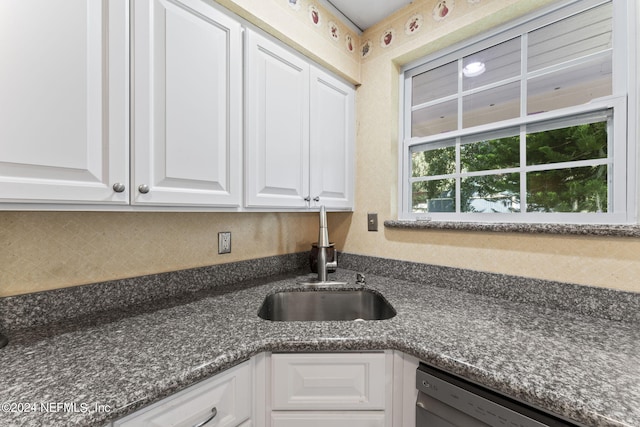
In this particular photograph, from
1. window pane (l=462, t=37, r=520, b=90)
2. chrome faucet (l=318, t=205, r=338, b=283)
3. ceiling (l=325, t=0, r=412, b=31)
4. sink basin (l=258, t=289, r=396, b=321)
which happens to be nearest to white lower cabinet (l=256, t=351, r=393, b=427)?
sink basin (l=258, t=289, r=396, b=321)

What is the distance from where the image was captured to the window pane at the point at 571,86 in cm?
117

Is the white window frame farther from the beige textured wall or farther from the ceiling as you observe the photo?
the ceiling

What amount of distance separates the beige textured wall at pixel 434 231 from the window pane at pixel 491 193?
0.16m

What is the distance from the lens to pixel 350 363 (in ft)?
2.96

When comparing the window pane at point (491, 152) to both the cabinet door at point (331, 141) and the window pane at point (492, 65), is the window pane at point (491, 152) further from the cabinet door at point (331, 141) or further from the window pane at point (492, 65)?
the cabinet door at point (331, 141)

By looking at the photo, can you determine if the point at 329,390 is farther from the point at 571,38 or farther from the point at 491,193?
the point at 571,38

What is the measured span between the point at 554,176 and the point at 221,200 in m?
1.40

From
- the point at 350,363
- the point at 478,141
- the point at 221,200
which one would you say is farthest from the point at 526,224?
the point at 221,200

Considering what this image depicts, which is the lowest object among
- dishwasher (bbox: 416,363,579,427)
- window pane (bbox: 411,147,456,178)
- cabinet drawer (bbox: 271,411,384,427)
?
cabinet drawer (bbox: 271,411,384,427)

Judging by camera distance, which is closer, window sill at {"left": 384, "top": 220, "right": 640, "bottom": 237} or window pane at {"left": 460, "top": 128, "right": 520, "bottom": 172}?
window sill at {"left": 384, "top": 220, "right": 640, "bottom": 237}

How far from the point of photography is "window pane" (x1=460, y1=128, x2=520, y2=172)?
4.50 feet

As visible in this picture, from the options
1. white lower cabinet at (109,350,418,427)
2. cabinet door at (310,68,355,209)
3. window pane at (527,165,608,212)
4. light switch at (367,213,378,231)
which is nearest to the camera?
white lower cabinet at (109,350,418,427)

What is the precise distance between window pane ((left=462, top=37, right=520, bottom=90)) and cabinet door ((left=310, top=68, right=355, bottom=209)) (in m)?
0.64

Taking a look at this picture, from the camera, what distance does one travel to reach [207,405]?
758 mm
